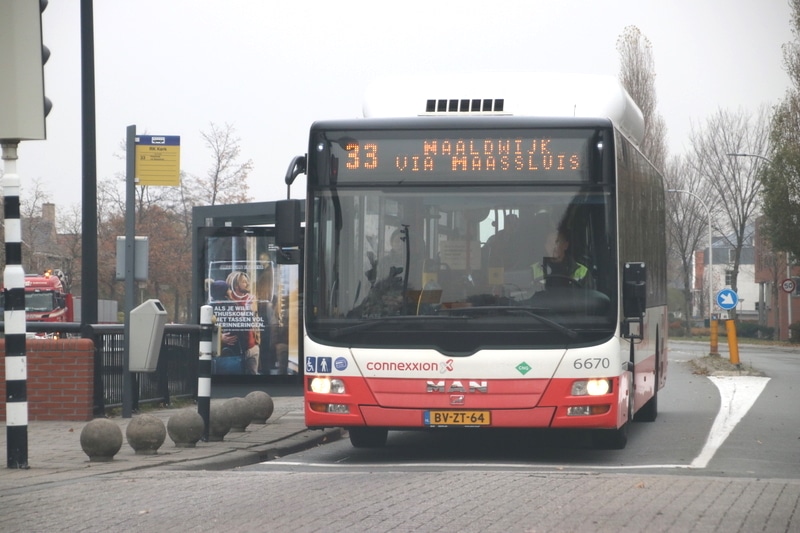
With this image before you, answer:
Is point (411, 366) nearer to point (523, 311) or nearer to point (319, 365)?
point (319, 365)

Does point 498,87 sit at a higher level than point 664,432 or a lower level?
higher

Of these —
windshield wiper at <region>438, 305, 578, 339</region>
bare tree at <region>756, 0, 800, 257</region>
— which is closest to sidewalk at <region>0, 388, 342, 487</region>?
windshield wiper at <region>438, 305, 578, 339</region>

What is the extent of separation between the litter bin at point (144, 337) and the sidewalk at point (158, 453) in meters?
0.74

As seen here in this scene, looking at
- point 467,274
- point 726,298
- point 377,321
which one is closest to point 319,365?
point 377,321

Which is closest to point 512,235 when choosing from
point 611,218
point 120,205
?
point 611,218

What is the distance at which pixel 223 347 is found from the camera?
19141mm

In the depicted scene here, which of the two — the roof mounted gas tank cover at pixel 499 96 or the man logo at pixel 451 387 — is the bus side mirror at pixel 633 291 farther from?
the roof mounted gas tank cover at pixel 499 96

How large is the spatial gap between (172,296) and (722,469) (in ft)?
171

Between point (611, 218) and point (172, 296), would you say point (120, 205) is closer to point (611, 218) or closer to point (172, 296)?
point (172, 296)

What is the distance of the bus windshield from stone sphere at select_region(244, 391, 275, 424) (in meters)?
3.18

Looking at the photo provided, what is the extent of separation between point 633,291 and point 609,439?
1670mm

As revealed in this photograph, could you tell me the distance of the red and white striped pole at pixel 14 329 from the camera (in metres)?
9.88

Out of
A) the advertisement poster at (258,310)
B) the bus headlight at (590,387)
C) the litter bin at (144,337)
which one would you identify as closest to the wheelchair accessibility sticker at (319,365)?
the bus headlight at (590,387)

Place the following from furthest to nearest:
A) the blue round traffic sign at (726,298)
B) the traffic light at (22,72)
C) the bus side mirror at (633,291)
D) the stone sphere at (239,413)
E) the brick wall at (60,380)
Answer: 1. the blue round traffic sign at (726,298)
2. the brick wall at (60,380)
3. the stone sphere at (239,413)
4. the bus side mirror at (633,291)
5. the traffic light at (22,72)
